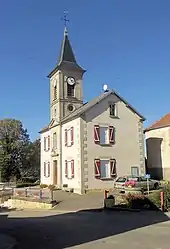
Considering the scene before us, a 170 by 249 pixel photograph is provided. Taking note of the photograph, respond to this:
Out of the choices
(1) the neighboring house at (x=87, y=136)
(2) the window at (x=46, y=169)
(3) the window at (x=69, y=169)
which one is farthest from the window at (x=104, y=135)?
(2) the window at (x=46, y=169)

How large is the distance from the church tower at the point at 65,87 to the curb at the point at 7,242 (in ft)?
79.4

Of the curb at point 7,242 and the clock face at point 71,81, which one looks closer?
the curb at point 7,242

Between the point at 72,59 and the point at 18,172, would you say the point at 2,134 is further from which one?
the point at 72,59

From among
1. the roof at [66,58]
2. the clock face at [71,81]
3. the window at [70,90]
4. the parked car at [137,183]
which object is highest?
the roof at [66,58]

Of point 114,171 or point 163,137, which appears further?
point 163,137

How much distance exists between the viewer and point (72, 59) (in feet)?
125

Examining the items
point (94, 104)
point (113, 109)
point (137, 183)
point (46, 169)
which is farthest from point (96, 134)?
point (46, 169)

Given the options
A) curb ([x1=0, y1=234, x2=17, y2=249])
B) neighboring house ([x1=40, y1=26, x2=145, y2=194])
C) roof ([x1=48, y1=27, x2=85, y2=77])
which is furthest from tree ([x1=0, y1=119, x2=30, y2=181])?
curb ([x1=0, y1=234, x2=17, y2=249])

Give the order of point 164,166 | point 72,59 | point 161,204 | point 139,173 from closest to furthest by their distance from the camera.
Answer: point 161,204, point 139,173, point 164,166, point 72,59

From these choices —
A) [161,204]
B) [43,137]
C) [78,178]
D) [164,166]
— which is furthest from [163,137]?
[161,204]

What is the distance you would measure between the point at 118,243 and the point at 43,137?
31606mm

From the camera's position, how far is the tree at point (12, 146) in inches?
1976

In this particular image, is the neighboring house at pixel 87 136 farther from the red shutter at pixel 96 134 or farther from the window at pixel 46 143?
the window at pixel 46 143

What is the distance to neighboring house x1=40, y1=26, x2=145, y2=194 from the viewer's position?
3036cm
